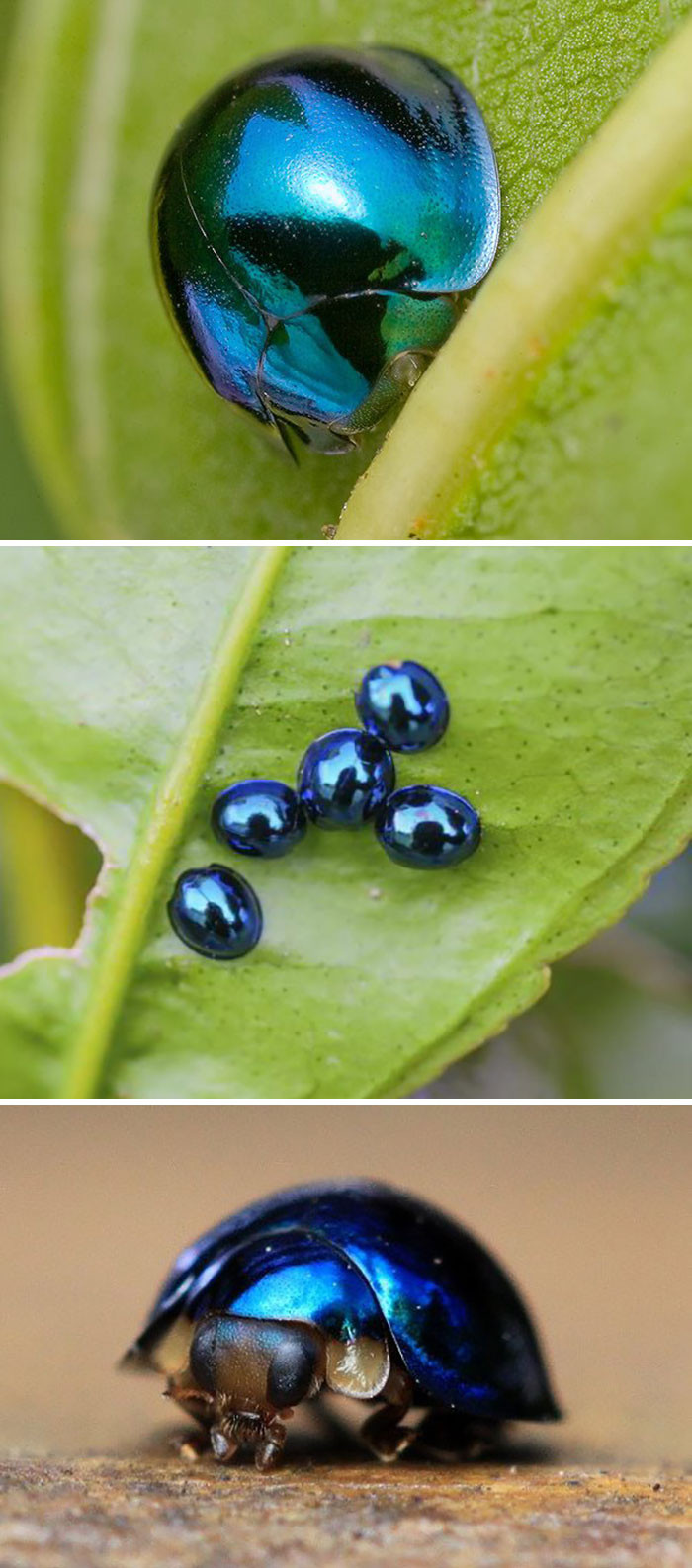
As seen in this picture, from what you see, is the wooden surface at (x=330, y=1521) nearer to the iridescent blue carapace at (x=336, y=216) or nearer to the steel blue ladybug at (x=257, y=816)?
the steel blue ladybug at (x=257, y=816)

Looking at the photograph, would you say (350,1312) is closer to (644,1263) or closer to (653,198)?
(653,198)

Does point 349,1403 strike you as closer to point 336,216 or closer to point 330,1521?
point 330,1521

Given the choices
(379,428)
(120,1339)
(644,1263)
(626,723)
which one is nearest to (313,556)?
(379,428)

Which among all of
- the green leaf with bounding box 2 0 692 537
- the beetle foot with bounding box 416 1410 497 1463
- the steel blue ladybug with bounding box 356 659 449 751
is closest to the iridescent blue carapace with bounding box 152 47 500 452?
the green leaf with bounding box 2 0 692 537

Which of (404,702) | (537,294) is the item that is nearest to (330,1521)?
(404,702)

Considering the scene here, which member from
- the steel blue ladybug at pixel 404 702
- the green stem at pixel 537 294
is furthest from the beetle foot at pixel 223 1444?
the green stem at pixel 537 294

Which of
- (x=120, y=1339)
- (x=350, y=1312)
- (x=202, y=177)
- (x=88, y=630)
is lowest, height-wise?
(x=120, y=1339)
